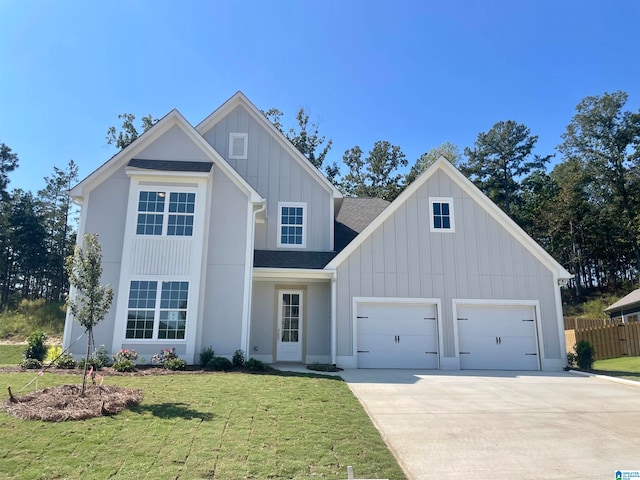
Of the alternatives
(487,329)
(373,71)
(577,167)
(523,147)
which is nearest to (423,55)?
(373,71)

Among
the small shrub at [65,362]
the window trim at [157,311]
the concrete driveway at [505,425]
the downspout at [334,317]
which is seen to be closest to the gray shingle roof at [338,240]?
the downspout at [334,317]

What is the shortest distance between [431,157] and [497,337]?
29.0 metres

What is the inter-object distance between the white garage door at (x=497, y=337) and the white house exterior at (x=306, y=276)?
0.03 metres

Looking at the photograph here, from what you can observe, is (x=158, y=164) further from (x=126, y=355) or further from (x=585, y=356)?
(x=585, y=356)

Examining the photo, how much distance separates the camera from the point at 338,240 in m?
16.3

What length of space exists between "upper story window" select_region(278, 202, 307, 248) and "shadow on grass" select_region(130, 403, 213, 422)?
29.7 ft

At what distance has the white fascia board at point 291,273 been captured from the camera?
13617 mm

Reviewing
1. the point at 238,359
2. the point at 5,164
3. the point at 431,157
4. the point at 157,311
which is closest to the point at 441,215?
the point at 238,359

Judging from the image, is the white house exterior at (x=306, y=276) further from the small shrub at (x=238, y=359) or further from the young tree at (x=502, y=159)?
the young tree at (x=502, y=159)

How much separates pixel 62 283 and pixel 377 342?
119 feet

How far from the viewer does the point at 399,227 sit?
1383 centimetres

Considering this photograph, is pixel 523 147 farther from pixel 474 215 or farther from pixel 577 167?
pixel 474 215

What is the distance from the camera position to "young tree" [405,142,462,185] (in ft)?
127

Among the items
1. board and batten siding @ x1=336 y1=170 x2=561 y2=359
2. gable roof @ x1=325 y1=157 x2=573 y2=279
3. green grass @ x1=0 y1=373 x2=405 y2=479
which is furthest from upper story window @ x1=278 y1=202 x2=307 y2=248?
green grass @ x1=0 y1=373 x2=405 y2=479
